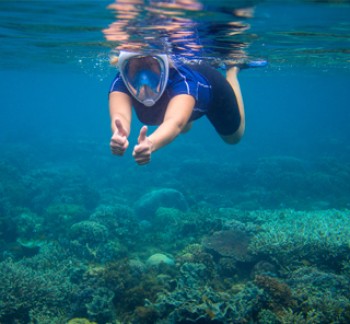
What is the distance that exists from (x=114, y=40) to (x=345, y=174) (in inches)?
854

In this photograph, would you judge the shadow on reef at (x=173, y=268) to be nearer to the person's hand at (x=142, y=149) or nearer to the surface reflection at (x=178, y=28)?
the person's hand at (x=142, y=149)

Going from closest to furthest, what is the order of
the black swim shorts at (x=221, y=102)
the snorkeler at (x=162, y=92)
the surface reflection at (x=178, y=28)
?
the snorkeler at (x=162, y=92), the black swim shorts at (x=221, y=102), the surface reflection at (x=178, y=28)

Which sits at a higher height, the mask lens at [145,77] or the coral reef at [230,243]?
the mask lens at [145,77]

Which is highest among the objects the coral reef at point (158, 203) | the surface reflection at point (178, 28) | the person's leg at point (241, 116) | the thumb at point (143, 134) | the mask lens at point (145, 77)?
the surface reflection at point (178, 28)

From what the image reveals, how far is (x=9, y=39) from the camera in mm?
15961

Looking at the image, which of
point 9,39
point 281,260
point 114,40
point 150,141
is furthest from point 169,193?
point 150,141

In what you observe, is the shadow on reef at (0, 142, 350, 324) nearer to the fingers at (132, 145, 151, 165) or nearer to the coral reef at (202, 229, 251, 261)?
the coral reef at (202, 229, 251, 261)

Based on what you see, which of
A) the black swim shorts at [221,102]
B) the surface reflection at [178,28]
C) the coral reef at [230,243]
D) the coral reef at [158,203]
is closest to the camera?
the black swim shorts at [221,102]

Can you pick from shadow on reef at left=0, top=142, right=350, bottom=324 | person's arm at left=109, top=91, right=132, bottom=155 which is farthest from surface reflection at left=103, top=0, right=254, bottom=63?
shadow on reef at left=0, top=142, right=350, bottom=324

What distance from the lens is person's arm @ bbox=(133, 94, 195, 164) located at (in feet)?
12.1

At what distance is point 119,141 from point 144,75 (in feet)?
6.42

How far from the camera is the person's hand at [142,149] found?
3.64 m

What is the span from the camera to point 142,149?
12.0 ft

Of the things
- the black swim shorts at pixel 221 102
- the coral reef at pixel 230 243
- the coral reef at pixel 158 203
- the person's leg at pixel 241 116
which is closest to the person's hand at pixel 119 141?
the black swim shorts at pixel 221 102
